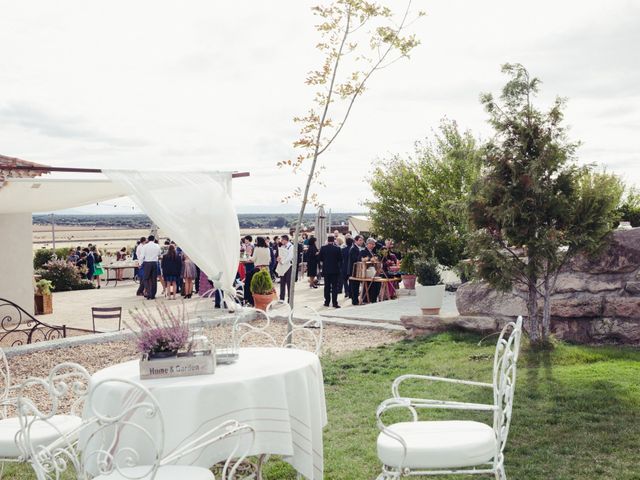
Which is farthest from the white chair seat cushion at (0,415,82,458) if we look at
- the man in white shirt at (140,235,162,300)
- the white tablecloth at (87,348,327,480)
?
the man in white shirt at (140,235,162,300)

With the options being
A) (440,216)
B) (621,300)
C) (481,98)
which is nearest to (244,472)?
(481,98)

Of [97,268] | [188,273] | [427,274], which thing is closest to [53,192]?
[427,274]

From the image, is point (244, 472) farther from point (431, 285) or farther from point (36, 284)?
point (36, 284)

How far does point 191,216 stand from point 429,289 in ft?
23.2

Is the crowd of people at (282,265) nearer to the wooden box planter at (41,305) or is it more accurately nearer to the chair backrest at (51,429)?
the wooden box planter at (41,305)

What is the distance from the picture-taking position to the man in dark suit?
16766 mm

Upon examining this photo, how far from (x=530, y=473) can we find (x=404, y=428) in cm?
137

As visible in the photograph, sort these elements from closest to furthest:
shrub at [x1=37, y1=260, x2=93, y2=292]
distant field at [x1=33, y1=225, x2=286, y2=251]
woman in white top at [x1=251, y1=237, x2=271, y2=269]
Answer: woman in white top at [x1=251, y1=237, x2=271, y2=269], shrub at [x1=37, y1=260, x2=93, y2=292], distant field at [x1=33, y1=225, x2=286, y2=251]

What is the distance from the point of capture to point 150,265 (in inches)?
791

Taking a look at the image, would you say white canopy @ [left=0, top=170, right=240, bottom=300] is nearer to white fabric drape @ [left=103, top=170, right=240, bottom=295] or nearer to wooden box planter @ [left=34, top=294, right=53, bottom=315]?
white fabric drape @ [left=103, top=170, right=240, bottom=295]

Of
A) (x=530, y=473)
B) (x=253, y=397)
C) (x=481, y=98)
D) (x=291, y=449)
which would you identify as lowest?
(x=530, y=473)

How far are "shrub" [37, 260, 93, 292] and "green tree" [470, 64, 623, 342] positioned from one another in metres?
17.0

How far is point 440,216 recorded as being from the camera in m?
19.5

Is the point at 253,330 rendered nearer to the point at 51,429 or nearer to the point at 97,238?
the point at 51,429
